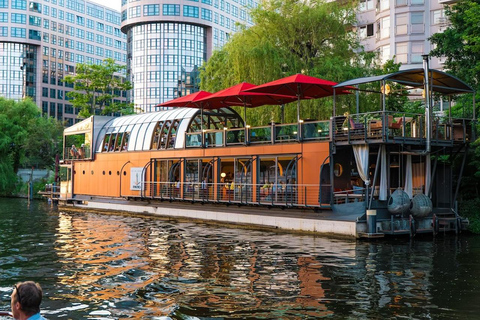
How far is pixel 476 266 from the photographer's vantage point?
16297 mm

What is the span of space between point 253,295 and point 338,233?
10602 millimetres

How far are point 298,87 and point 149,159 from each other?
1248 cm

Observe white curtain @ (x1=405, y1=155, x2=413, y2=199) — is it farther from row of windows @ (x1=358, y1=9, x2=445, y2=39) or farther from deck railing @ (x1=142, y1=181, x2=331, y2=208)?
row of windows @ (x1=358, y1=9, x2=445, y2=39)

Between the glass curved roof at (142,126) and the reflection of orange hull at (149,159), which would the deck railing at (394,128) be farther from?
the glass curved roof at (142,126)

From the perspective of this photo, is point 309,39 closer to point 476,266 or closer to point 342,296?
point 476,266

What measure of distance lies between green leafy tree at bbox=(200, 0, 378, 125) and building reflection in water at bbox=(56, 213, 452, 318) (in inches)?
504

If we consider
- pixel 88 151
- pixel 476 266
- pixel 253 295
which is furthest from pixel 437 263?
pixel 88 151

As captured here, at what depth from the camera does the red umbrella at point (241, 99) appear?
28688 millimetres

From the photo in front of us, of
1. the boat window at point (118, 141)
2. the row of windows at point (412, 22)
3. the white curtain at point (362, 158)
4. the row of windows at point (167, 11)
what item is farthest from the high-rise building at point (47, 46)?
the white curtain at point (362, 158)

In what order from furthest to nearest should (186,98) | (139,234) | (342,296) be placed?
(186,98) → (139,234) → (342,296)

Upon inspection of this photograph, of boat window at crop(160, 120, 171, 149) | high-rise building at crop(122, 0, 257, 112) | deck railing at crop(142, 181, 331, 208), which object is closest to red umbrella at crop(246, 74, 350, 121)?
deck railing at crop(142, 181, 331, 208)

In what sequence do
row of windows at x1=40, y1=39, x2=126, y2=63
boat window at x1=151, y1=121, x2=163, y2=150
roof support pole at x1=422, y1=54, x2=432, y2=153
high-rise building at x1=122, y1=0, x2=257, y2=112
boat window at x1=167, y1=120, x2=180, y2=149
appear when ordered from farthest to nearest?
row of windows at x1=40, y1=39, x2=126, y2=63, high-rise building at x1=122, y1=0, x2=257, y2=112, boat window at x1=151, y1=121, x2=163, y2=150, boat window at x1=167, y1=120, x2=180, y2=149, roof support pole at x1=422, y1=54, x2=432, y2=153

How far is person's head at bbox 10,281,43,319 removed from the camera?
5.40 meters

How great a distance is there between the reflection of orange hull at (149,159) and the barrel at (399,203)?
3.56 metres
